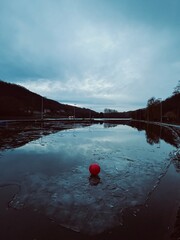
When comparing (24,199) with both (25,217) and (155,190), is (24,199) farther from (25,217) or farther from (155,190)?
(155,190)

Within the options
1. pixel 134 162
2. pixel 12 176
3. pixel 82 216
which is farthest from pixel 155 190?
pixel 12 176

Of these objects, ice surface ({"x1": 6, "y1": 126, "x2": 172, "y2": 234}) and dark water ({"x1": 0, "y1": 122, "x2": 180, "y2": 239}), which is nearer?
ice surface ({"x1": 6, "y1": 126, "x2": 172, "y2": 234})

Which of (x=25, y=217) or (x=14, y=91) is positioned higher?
(x=14, y=91)

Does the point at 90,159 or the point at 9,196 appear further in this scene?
the point at 90,159

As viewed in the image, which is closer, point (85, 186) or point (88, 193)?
point (88, 193)

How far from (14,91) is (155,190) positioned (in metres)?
137

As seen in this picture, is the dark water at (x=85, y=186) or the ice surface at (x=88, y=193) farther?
the dark water at (x=85, y=186)

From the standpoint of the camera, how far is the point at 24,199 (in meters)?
6.85

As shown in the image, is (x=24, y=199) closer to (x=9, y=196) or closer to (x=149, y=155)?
(x=9, y=196)

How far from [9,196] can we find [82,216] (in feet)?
9.62

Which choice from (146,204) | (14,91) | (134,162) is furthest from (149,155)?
(14,91)

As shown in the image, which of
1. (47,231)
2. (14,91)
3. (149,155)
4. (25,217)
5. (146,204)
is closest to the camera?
(47,231)

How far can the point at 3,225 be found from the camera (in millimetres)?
5234

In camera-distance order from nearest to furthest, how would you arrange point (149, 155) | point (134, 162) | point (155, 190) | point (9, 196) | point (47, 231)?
point (47, 231) < point (9, 196) < point (155, 190) < point (134, 162) < point (149, 155)
